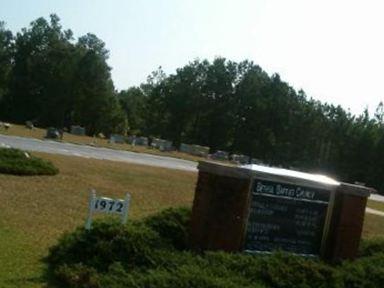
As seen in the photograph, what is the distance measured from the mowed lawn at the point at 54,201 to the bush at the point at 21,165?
1.23ft

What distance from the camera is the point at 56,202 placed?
15961 millimetres

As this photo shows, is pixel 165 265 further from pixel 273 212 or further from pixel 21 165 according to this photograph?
pixel 21 165

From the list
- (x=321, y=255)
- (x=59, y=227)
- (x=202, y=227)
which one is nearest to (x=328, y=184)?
(x=321, y=255)

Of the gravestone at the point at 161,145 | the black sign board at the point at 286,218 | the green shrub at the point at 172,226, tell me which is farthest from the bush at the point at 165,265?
the gravestone at the point at 161,145

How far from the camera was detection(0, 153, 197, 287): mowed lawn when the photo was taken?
9438mm

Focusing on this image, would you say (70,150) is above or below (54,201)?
above

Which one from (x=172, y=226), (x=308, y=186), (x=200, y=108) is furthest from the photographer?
(x=200, y=108)

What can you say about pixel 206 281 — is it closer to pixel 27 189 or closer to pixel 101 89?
pixel 27 189

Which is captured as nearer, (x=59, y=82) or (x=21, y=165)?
(x=21, y=165)

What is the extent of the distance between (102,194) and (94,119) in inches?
2763

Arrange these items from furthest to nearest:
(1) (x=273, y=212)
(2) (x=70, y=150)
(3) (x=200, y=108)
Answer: (3) (x=200, y=108) < (2) (x=70, y=150) < (1) (x=273, y=212)

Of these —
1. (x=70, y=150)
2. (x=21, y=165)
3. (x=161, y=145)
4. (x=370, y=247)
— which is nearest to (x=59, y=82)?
(x=161, y=145)

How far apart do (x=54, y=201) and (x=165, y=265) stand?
785 centimetres

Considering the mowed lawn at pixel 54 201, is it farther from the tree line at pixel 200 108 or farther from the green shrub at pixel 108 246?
the tree line at pixel 200 108
